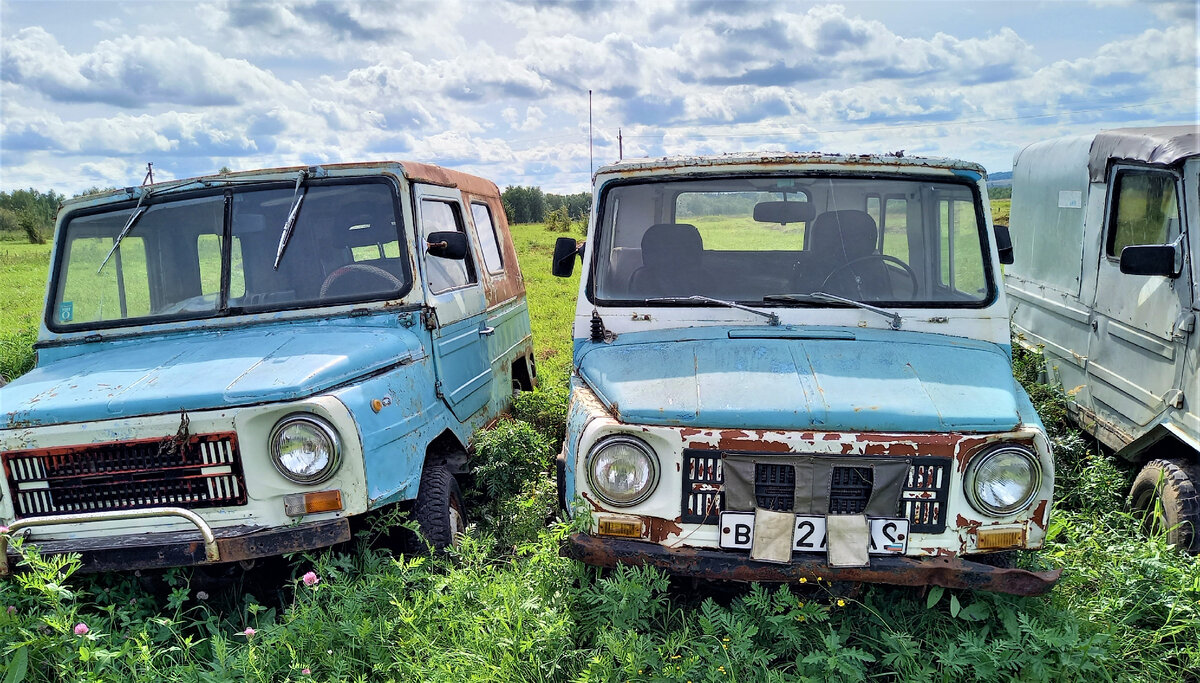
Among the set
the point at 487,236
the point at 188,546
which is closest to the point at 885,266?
the point at 487,236

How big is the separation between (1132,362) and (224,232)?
5.36m

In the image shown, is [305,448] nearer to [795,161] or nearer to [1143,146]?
[795,161]

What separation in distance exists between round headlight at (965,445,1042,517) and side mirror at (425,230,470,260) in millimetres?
2780

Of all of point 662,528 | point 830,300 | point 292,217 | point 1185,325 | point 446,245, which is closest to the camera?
point 662,528

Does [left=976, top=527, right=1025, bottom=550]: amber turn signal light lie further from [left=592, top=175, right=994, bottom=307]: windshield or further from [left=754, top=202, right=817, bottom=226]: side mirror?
[left=754, top=202, right=817, bottom=226]: side mirror

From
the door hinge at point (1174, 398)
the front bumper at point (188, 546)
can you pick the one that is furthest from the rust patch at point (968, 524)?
the front bumper at point (188, 546)

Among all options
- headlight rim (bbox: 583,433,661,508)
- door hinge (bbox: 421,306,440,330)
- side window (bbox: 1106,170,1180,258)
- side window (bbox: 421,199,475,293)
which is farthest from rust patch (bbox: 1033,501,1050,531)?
side window (bbox: 421,199,475,293)

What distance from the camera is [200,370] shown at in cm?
349

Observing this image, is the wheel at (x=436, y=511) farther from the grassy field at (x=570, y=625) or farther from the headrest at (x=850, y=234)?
the headrest at (x=850, y=234)

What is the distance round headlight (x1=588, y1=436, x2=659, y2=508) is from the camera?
2.93 m

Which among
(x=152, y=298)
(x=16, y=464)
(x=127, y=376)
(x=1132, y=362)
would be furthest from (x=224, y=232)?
(x=1132, y=362)

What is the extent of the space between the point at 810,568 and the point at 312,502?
2026mm

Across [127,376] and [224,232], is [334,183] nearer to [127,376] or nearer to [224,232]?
[224,232]

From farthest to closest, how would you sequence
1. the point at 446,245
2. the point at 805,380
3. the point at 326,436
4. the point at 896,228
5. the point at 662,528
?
the point at 446,245 < the point at 896,228 < the point at 326,436 < the point at 805,380 < the point at 662,528
